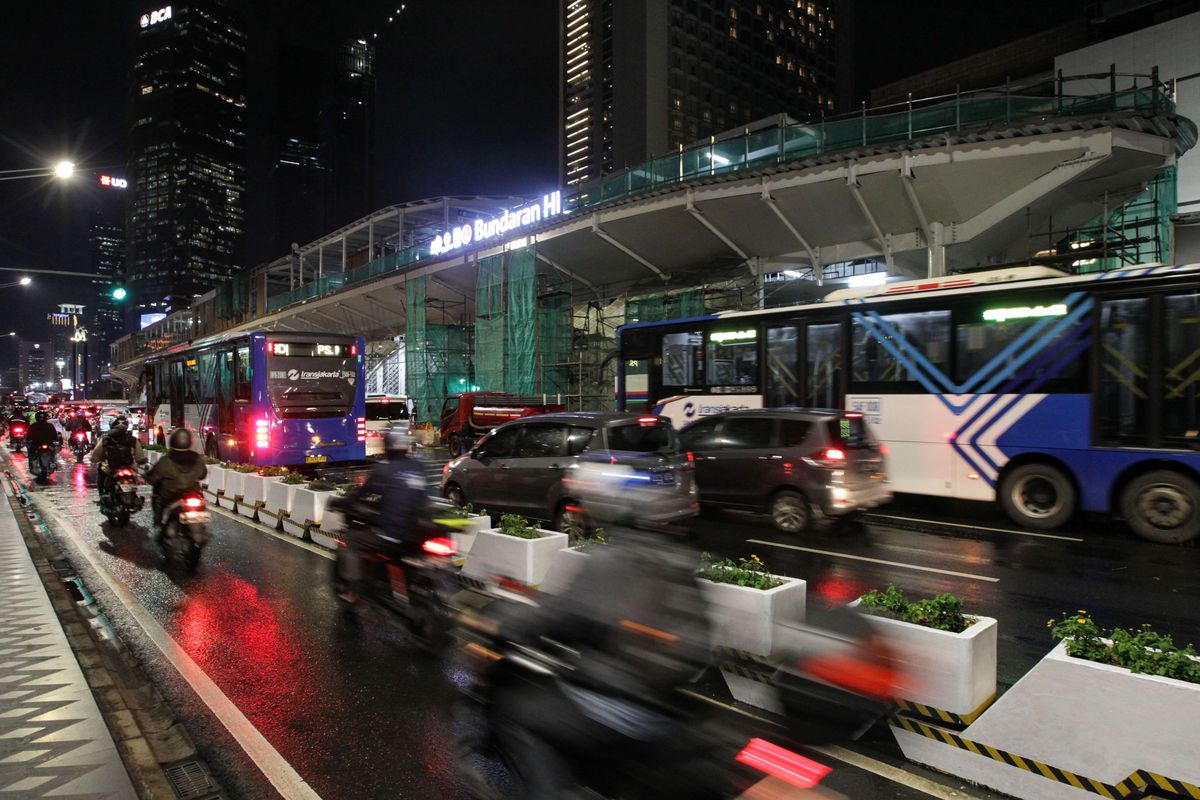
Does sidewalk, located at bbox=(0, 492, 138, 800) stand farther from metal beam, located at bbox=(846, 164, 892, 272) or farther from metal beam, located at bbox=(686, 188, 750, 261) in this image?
metal beam, located at bbox=(686, 188, 750, 261)

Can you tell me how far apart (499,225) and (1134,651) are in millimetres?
28594

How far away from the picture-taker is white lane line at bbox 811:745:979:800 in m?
3.18

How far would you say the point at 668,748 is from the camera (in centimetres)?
231

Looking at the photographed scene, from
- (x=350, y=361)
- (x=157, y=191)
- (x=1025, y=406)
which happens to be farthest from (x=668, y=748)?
(x=157, y=191)

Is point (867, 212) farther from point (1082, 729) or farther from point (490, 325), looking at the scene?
point (1082, 729)

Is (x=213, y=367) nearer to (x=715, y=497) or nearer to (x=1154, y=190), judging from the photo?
(x=715, y=497)

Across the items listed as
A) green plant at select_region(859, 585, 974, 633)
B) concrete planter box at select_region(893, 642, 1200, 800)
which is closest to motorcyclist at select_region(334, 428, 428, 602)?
green plant at select_region(859, 585, 974, 633)

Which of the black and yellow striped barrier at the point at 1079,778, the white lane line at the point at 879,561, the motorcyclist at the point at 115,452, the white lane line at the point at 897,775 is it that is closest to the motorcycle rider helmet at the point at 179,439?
the motorcyclist at the point at 115,452

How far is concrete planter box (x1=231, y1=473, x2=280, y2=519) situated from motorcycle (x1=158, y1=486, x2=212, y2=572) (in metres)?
2.29

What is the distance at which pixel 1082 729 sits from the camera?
121 inches

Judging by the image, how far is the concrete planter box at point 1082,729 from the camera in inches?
113

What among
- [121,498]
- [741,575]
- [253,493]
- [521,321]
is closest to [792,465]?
[741,575]

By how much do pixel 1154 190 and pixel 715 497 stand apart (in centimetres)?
2226

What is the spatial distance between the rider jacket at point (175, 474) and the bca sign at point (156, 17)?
152 m
